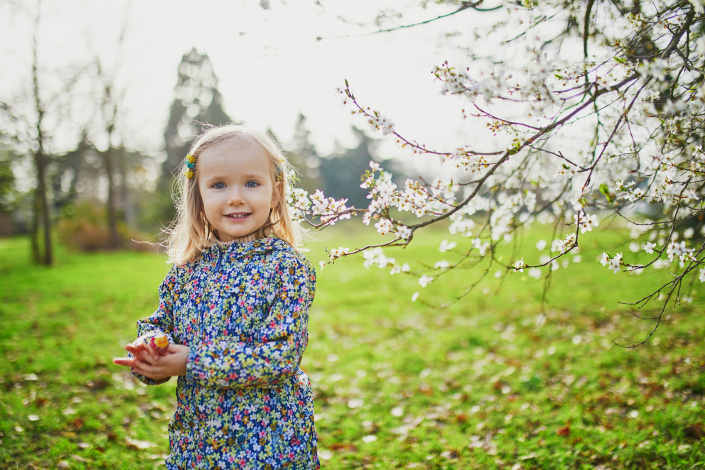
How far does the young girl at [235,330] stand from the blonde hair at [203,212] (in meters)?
0.01

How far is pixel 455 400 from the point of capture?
3.99 metres

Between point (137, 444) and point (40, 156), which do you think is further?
point (40, 156)

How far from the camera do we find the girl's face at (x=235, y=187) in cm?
182

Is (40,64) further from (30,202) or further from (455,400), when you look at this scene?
(455,400)

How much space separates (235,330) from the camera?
168cm

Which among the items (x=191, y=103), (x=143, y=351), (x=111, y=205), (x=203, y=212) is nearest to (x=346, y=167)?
(x=191, y=103)

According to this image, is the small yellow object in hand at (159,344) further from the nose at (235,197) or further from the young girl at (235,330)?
the nose at (235,197)

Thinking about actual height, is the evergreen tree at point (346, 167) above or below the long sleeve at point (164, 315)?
above

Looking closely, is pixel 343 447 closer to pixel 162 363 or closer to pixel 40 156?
pixel 162 363

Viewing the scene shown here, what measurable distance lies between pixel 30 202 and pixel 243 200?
1440cm

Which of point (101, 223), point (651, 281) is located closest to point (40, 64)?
point (101, 223)

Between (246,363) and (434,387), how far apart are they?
3190mm

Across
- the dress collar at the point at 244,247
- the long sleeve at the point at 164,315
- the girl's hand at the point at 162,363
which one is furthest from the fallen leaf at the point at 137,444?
the dress collar at the point at 244,247

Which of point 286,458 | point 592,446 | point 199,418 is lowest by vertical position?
point 592,446
